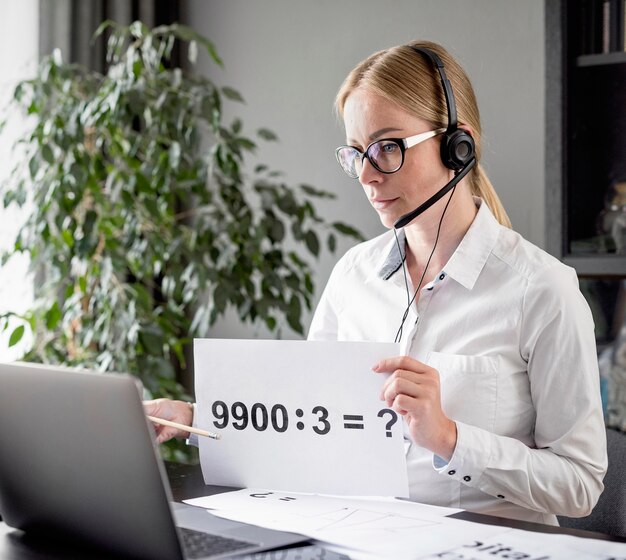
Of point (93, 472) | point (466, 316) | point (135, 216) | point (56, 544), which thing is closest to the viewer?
point (93, 472)

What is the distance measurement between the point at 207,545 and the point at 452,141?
2.30 feet

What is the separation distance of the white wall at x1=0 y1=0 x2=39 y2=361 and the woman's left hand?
1.87 m

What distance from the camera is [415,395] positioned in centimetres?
110

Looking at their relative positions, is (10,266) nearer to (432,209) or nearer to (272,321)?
(272,321)

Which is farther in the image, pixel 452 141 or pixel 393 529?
pixel 452 141

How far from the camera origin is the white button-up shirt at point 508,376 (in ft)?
4.06

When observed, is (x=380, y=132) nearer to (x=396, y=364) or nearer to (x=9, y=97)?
(x=396, y=364)

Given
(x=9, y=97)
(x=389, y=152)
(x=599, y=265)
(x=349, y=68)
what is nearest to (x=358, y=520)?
(x=389, y=152)

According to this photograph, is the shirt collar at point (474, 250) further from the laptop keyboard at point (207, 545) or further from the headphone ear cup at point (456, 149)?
the laptop keyboard at point (207, 545)

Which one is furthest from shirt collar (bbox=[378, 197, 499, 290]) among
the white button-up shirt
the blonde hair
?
the blonde hair

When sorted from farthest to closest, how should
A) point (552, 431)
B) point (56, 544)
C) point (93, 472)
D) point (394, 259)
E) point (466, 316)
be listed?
point (394, 259) → point (466, 316) → point (552, 431) → point (56, 544) → point (93, 472)

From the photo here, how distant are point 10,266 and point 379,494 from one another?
1.95m

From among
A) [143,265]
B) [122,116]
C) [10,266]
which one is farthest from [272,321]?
[10,266]

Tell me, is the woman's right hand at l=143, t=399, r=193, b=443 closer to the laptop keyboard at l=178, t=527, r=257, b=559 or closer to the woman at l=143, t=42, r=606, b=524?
the woman at l=143, t=42, r=606, b=524
